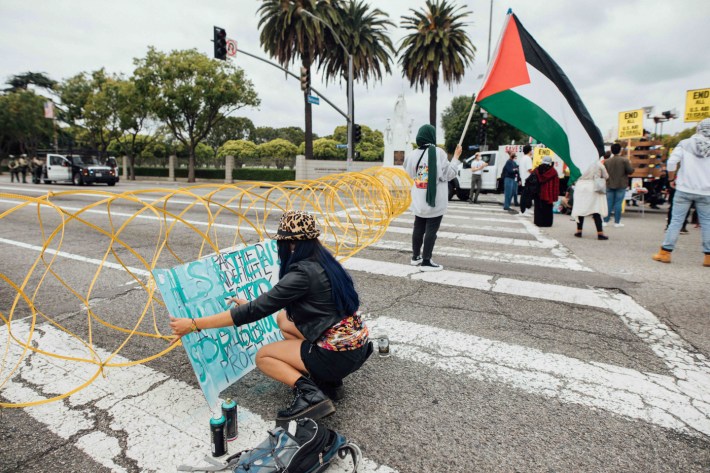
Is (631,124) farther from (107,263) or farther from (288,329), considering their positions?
(107,263)

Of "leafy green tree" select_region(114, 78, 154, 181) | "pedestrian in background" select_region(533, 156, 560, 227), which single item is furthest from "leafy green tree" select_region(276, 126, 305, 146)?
"pedestrian in background" select_region(533, 156, 560, 227)

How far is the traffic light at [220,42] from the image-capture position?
18069mm

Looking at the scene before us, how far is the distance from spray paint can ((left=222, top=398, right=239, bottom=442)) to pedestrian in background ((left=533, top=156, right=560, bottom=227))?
8579 millimetres

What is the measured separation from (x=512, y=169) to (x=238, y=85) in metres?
26.9

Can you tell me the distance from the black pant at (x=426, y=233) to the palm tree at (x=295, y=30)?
2490cm

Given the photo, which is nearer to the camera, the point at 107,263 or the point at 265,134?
the point at 107,263

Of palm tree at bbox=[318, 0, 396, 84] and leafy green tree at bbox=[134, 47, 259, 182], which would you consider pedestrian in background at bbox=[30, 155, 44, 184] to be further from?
palm tree at bbox=[318, 0, 396, 84]

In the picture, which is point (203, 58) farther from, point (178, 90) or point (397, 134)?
point (397, 134)

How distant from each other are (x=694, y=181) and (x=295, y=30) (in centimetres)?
2890

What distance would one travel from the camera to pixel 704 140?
246 inches

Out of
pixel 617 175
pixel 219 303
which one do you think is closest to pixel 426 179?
pixel 219 303

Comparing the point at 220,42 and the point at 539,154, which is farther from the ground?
the point at 220,42

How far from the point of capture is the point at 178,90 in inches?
1270

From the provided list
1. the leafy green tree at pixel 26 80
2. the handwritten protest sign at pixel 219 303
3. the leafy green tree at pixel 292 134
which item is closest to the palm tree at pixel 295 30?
the handwritten protest sign at pixel 219 303
